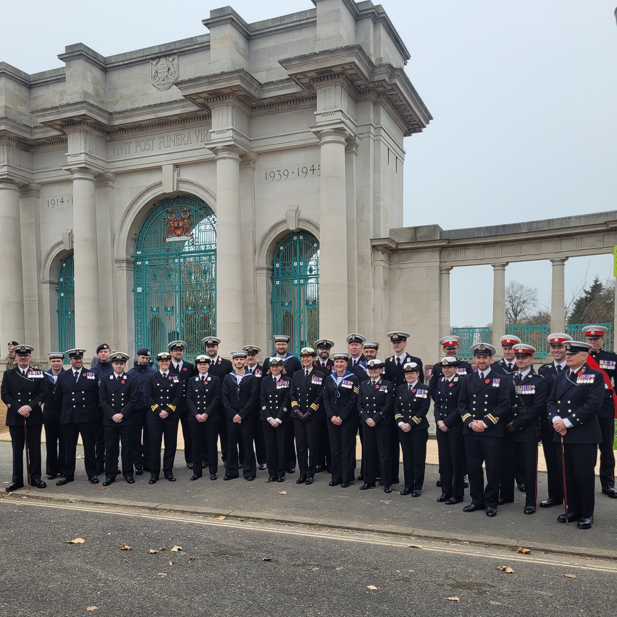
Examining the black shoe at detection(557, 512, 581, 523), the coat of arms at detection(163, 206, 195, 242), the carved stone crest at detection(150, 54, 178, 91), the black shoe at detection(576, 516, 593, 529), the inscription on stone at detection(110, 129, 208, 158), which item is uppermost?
the carved stone crest at detection(150, 54, 178, 91)

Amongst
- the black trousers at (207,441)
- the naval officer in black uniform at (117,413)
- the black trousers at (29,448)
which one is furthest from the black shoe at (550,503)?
the black trousers at (29,448)

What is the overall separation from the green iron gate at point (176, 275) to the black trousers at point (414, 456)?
1087cm

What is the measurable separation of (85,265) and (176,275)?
107 inches

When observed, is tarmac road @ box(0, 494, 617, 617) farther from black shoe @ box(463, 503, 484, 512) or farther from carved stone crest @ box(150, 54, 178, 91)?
carved stone crest @ box(150, 54, 178, 91)

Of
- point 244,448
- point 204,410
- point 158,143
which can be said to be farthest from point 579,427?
point 158,143

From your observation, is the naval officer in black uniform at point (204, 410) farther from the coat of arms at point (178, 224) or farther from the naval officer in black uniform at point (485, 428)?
the coat of arms at point (178, 224)

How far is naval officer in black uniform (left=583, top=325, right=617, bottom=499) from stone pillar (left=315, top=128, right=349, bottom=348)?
7467 millimetres

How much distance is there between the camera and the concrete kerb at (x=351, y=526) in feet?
18.0

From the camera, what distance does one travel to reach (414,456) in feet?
24.8

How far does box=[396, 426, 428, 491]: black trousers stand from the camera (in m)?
7.45

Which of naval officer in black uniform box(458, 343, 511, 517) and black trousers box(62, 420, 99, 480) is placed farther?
black trousers box(62, 420, 99, 480)

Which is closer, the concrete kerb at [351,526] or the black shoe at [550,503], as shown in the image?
the concrete kerb at [351,526]

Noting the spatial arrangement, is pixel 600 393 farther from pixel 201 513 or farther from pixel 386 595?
pixel 201 513

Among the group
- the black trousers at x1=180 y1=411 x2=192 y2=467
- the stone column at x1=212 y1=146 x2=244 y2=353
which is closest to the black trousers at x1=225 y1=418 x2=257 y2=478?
the black trousers at x1=180 y1=411 x2=192 y2=467
